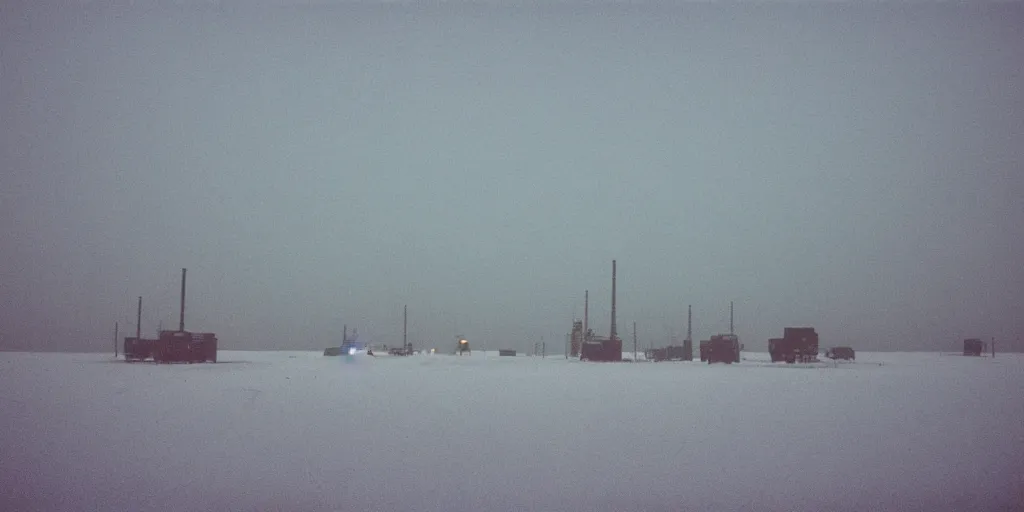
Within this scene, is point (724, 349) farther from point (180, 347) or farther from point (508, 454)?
point (508, 454)

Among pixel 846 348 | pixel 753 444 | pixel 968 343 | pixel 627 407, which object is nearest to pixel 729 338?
pixel 846 348

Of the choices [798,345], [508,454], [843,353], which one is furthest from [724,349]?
[508,454]

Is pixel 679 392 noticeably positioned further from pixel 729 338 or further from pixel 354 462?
pixel 729 338

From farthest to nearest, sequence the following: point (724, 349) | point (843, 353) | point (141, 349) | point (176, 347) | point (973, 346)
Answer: point (973, 346)
point (843, 353)
point (724, 349)
point (141, 349)
point (176, 347)

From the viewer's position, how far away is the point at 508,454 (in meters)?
12.2

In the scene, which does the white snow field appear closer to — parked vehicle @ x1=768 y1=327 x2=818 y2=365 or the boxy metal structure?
the boxy metal structure

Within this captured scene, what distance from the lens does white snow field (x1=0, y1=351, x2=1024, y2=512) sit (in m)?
8.90

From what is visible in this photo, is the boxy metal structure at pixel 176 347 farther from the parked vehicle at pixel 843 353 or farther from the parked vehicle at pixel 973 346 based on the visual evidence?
the parked vehicle at pixel 973 346

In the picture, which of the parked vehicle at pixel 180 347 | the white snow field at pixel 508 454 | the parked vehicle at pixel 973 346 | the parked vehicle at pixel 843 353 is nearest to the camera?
the white snow field at pixel 508 454

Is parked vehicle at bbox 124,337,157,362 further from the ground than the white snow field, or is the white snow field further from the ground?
the white snow field

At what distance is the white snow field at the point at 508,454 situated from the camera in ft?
29.2

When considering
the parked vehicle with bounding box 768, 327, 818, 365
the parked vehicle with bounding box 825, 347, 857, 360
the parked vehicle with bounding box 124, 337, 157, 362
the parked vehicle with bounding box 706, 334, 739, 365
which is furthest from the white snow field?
the parked vehicle with bounding box 825, 347, 857, 360

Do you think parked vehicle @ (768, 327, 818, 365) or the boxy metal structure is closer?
the boxy metal structure

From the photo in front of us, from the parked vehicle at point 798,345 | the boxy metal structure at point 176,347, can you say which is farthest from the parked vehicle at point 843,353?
the boxy metal structure at point 176,347
